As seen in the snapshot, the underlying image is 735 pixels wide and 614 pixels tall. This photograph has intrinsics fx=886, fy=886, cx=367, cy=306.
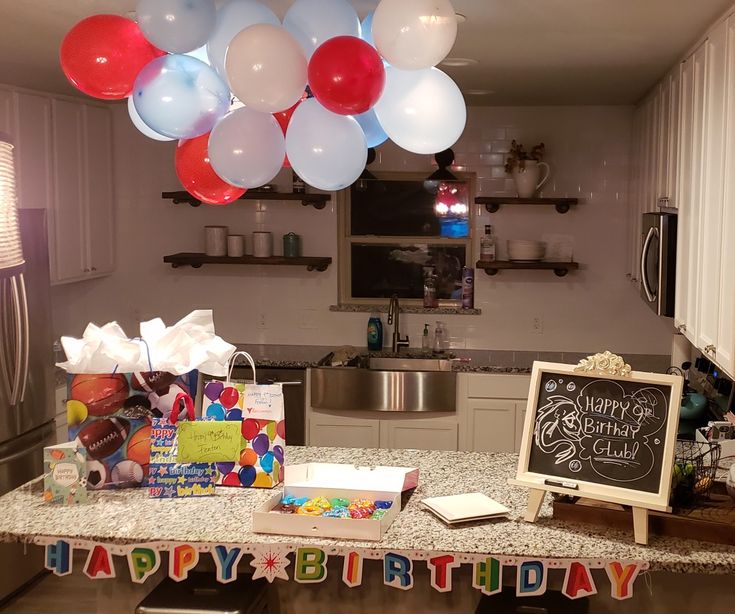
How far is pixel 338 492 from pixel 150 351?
2.25 ft

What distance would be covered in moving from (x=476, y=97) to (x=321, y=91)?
9.59ft

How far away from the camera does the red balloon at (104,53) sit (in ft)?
7.41

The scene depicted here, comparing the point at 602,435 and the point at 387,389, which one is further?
the point at 387,389

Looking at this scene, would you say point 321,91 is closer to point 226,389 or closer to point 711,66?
point 226,389

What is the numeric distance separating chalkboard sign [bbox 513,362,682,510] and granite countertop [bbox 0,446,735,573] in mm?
121

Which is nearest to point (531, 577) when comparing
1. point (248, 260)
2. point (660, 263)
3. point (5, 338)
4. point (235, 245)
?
point (660, 263)

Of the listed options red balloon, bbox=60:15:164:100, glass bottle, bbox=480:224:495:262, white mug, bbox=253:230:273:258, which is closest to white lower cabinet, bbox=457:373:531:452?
glass bottle, bbox=480:224:495:262

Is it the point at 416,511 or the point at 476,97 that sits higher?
the point at 476,97

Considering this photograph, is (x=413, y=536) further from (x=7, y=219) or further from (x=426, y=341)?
(x=426, y=341)

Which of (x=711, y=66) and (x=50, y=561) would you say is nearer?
(x=50, y=561)

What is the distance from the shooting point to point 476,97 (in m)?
4.92

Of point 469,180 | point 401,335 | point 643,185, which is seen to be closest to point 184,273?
point 401,335

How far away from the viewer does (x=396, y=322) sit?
17.5 ft

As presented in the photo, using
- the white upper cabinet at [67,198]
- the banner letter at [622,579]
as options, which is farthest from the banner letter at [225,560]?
the white upper cabinet at [67,198]
